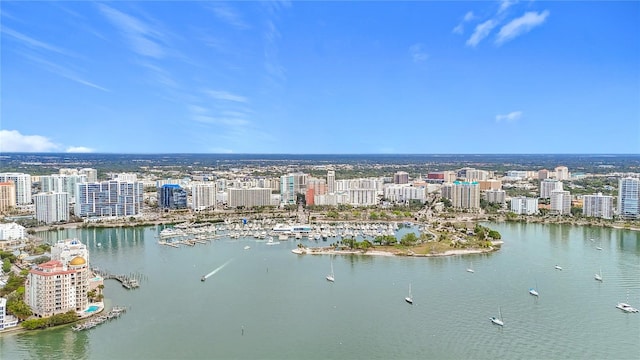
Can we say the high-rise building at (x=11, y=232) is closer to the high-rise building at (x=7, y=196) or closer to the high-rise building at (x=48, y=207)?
the high-rise building at (x=48, y=207)

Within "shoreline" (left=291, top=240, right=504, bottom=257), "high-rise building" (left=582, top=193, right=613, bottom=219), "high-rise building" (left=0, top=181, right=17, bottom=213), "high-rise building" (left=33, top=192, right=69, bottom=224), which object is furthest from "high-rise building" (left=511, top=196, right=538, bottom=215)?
"high-rise building" (left=0, top=181, right=17, bottom=213)

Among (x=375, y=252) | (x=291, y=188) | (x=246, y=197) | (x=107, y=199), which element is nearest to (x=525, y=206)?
(x=291, y=188)

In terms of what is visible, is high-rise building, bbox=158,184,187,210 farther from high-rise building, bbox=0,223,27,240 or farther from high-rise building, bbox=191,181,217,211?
high-rise building, bbox=0,223,27,240

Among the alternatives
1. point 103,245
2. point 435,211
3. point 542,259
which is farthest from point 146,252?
point 435,211

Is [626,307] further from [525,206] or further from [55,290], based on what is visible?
[525,206]

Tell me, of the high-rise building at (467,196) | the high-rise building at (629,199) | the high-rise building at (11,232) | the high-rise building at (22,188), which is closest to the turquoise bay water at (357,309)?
the high-rise building at (11,232)
